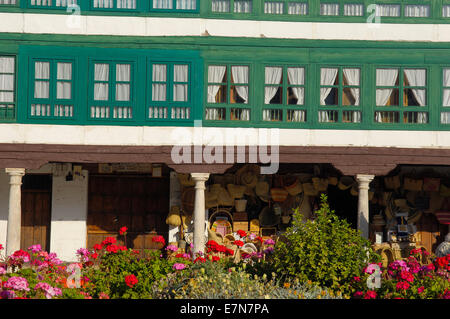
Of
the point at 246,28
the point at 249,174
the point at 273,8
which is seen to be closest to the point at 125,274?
the point at 249,174

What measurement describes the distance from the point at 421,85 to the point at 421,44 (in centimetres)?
111

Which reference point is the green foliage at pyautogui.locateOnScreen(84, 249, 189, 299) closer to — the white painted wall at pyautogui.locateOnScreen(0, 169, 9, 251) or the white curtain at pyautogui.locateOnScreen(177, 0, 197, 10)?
the white painted wall at pyautogui.locateOnScreen(0, 169, 9, 251)

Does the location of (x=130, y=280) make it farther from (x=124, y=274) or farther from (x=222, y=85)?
(x=222, y=85)

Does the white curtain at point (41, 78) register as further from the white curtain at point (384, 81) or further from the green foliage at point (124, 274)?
the white curtain at point (384, 81)

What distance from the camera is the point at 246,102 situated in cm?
1698

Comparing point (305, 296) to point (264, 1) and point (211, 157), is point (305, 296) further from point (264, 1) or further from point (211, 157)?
point (264, 1)

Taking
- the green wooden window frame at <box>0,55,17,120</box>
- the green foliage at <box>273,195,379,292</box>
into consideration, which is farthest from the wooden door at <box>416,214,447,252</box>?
the green wooden window frame at <box>0,55,17,120</box>

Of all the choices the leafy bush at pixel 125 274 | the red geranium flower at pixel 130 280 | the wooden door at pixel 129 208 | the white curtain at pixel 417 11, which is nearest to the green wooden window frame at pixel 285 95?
the white curtain at pixel 417 11

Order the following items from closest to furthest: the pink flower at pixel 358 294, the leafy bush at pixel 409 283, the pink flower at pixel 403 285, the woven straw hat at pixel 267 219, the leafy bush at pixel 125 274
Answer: the pink flower at pixel 403 285
the leafy bush at pixel 409 283
the pink flower at pixel 358 294
the leafy bush at pixel 125 274
the woven straw hat at pixel 267 219

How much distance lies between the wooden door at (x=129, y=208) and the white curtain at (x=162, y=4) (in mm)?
5427

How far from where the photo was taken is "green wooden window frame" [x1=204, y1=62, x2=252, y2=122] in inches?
666

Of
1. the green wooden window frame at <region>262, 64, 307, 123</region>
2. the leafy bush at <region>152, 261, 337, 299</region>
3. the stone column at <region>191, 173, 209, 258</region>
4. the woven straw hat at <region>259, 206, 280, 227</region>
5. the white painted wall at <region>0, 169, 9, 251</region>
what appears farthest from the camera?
the woven straw hat at <region>259, 206, 280, 227</region>

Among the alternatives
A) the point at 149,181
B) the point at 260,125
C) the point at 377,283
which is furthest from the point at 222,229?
the point at 377,283

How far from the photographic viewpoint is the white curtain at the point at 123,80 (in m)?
16.8
